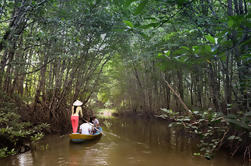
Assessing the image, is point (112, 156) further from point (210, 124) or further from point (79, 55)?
point (79, 55)

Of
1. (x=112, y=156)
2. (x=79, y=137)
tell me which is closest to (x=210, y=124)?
(x=112, y=156)

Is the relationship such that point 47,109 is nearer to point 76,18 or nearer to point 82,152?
point 82,152

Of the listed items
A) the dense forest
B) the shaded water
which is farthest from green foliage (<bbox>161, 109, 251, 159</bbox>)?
the shaded water

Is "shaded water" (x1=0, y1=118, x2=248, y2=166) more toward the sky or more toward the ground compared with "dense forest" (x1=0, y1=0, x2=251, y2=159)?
more toward the ground

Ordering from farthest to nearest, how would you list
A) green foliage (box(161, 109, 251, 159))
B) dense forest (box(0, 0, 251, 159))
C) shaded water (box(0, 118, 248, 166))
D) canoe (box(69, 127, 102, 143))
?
canoe (box(69, 127, 102, 143)), shaded water (box(0, 118, 248, 166)), dense forest (box(0, 0, 251, 159)), green foliage (box(161, 109, 251, 159))

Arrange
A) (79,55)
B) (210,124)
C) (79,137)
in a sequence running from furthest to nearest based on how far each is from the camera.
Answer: (79,55), (79,137), (210,124)

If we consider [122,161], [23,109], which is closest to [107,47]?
[23,109]

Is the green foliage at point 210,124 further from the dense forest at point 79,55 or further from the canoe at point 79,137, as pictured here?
the canoe at point 79,137

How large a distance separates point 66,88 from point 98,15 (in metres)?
2.61

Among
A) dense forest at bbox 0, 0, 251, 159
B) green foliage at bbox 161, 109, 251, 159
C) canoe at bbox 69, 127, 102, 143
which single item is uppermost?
dense forest at bbox 0, 0, 251, 159

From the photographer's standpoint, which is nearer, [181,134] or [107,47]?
[181,134]

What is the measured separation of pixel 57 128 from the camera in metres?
5.99

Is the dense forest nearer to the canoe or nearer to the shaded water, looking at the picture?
the shaded water

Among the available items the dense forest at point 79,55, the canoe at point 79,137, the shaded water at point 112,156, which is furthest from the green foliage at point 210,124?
the canoe at point 79,137
